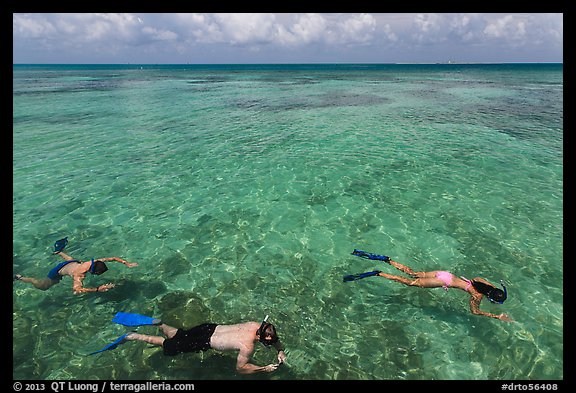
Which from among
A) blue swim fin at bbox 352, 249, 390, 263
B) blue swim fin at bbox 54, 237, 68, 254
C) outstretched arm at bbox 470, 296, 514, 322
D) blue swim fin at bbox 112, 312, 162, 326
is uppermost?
blue swim fin at bbox 54, 237, 68, 254

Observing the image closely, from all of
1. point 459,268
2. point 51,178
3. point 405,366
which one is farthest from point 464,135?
point 51,178

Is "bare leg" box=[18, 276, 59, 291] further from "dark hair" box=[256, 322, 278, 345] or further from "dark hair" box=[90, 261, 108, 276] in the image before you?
"dark hair" box=[256, 322, 278, 345]

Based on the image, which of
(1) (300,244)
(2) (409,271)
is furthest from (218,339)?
(2) (409,271)

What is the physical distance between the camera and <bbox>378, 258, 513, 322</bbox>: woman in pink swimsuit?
30.8 feet

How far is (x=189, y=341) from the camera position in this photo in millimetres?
8344

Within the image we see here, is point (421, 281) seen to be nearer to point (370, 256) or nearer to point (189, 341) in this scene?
point (370, 256)

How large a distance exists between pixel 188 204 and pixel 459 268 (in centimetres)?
1235

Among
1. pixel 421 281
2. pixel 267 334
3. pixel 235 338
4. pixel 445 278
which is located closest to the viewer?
pixel 267 334

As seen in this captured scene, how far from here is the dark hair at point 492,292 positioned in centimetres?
937

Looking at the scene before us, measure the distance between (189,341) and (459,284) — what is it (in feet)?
27.1

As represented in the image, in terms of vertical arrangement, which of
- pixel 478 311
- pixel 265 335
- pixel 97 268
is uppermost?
pixel 97 268

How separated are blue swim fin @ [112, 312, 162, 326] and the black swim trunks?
89 centimetres

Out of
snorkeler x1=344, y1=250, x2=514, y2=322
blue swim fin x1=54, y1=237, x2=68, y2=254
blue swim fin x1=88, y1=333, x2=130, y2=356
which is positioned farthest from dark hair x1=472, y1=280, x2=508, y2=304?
blue swim fin x1=54, y1=237, x2=68, y2=254

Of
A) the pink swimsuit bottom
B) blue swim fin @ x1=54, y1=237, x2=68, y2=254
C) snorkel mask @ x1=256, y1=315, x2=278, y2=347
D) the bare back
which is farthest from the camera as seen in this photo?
blue swim fin @ x1=54, y1=237, x2=68, y2=254
